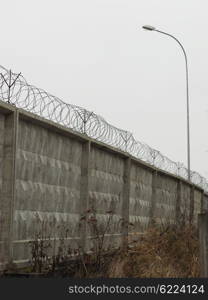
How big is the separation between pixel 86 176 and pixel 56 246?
4.31 ft

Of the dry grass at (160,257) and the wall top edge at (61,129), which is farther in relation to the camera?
the dry grass at (160,257)

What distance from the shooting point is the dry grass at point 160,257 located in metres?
7.05

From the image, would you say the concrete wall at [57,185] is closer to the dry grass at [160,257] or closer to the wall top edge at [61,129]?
the wall top edge at [61,129]

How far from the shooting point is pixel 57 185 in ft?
25.3

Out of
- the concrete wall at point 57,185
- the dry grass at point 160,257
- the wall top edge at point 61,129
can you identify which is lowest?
the dry grass at point 160,257

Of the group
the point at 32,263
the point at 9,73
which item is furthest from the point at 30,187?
the point at 9,73

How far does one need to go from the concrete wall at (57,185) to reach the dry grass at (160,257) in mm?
738

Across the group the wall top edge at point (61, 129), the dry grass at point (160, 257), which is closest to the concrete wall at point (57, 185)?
the wall top edge at point (61, 129)

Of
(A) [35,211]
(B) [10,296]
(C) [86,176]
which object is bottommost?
(B) [10,296]

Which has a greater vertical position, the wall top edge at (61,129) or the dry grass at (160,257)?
the wall top edge at (61,129)

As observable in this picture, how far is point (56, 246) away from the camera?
761 cm

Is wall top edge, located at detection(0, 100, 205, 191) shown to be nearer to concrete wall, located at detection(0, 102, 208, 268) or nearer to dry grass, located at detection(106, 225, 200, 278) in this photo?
concrete wall, located at detection(0, 102, 208, 268)

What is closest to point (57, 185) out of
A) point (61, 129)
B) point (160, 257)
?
point (61, 129)

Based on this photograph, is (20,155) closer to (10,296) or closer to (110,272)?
(110,272)
